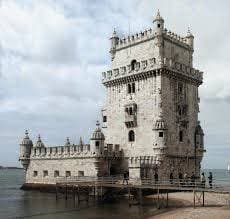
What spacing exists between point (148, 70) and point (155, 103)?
4185 mm

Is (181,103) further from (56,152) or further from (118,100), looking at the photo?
(56,152)

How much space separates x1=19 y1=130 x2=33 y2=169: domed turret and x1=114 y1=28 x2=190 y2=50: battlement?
65.6 feet

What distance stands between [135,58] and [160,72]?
565 cm

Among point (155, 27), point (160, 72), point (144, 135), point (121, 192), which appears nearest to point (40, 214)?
point (121, 192)

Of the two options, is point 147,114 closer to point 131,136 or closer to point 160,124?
point 160,124

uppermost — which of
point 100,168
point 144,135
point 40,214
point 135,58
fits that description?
point 135,58

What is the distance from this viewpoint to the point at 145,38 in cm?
5819

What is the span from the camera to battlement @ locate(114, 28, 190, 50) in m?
57.8

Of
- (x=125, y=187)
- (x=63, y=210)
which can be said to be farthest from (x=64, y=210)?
(x=125, y=187)

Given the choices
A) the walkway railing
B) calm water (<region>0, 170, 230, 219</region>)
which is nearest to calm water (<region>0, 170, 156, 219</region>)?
calm water (<region>0, 170, 230, 219</region>)

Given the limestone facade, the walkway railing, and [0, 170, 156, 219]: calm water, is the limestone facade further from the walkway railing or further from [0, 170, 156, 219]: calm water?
[0, 170, 156, 219]: calm water

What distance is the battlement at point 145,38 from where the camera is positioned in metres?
57.8

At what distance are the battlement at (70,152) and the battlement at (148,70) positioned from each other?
30.5ft

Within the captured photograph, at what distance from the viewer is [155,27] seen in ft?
187
